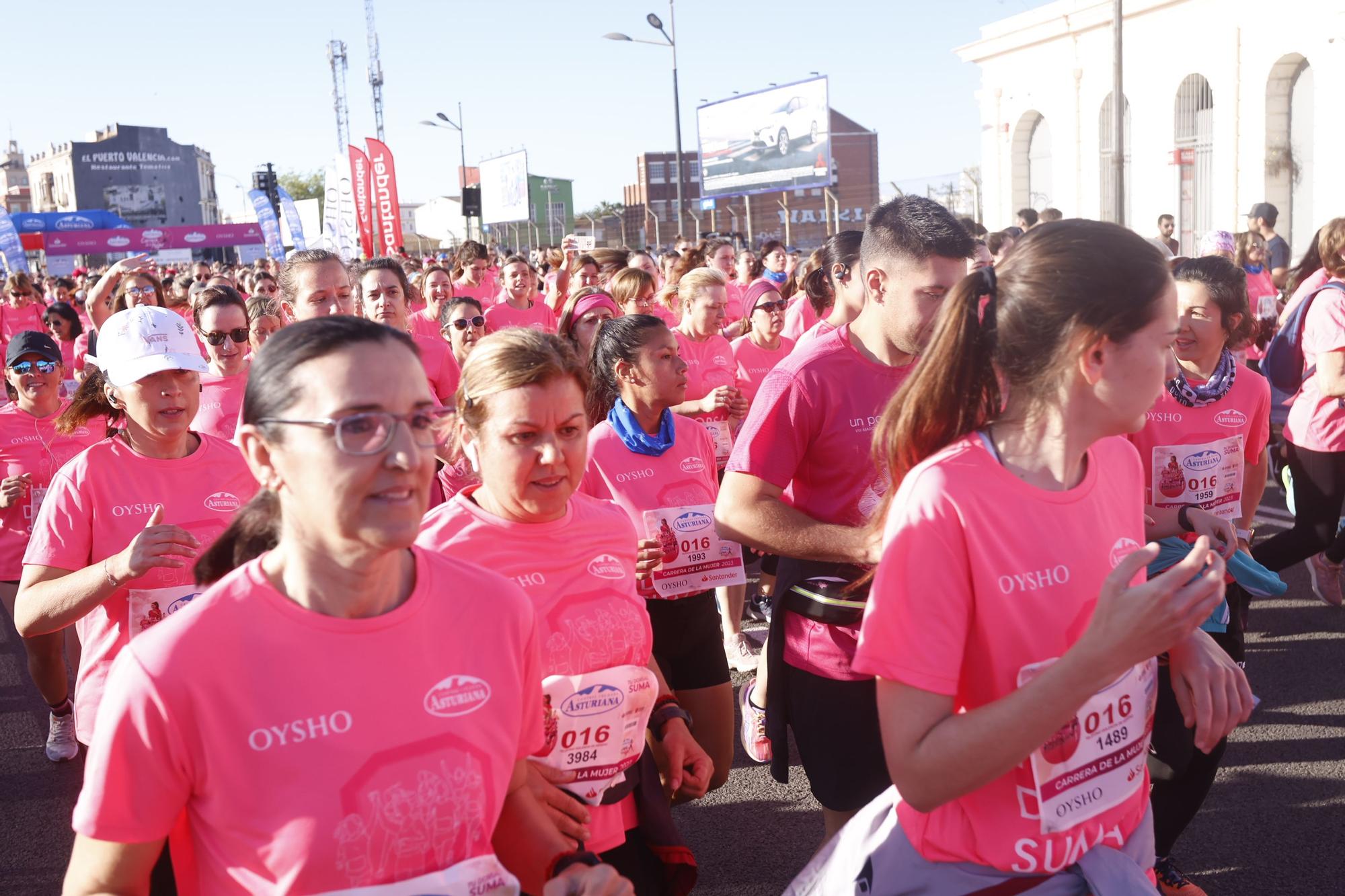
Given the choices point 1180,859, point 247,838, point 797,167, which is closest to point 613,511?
point 247,838

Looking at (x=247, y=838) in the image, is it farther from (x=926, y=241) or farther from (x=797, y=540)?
(x=926, y=241)

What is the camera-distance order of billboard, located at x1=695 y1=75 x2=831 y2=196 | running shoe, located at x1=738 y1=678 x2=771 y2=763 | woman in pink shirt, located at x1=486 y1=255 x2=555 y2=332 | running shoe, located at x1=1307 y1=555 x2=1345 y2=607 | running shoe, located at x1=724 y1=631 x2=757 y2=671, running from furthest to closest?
billboard, located at x1=695 y1=75 x2=831 y2=196 < woman in pink shirt, located at x1=486 y1=255 x2=555 y2=332 < running shoe, located at x1=1307 y1=555 x2=1345 y2=607 < running shoe, located at x1=724 y1=631 x2=757 y2=671 < running shoe, located at x1=738 y1=678 x2=771 y2=763

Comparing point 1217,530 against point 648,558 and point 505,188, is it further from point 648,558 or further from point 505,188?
point 505,188

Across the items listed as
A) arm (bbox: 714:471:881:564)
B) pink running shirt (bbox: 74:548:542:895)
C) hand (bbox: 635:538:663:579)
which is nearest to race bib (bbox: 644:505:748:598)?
hand (bbox: 635:538:663:579)

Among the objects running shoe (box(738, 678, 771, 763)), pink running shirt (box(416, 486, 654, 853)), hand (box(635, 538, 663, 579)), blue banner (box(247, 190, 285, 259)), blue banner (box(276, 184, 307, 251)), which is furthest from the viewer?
blue banner (box(247, 190, 285, 259))

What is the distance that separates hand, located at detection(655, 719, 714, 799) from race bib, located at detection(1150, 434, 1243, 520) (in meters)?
2.10

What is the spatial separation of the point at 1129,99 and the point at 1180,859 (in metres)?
25.3

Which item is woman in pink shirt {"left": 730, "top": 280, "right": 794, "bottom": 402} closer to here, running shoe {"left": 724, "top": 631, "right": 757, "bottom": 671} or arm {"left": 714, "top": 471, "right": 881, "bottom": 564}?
running shoe {"left": 724, "top": 631, "right": 757, "bottom": 671}

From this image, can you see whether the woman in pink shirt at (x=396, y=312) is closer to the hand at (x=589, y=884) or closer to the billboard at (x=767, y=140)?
the hand at (x=589, y=884)

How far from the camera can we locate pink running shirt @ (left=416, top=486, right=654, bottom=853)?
2553 mm

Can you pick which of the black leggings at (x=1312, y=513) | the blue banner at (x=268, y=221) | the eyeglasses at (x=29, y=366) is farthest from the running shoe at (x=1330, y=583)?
the blue banner at (x=268, y=221)

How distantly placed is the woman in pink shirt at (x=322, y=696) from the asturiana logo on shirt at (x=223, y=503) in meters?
1.73

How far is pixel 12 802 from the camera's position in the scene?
4.82 metres

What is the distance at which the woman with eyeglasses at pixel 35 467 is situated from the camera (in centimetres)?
503
